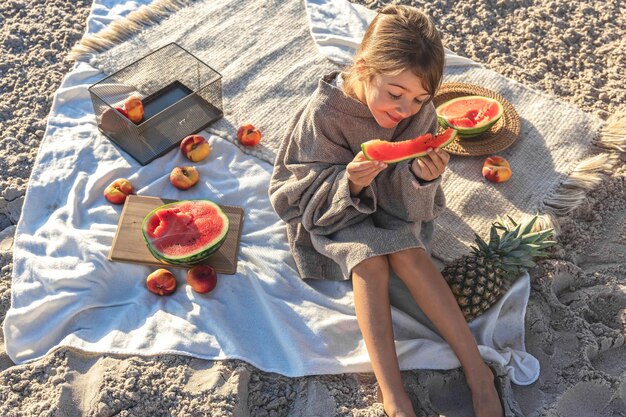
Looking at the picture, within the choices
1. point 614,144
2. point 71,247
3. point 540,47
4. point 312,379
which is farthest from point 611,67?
point 71,247

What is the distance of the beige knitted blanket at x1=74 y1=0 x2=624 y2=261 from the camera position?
3.92 metres

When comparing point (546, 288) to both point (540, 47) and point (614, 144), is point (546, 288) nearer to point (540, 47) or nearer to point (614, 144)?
point (614, 144)

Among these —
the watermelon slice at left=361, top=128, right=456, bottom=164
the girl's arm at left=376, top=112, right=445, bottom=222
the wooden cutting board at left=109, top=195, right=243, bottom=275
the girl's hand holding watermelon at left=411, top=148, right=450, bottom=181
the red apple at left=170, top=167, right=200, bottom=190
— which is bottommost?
the wooden cutting board at left=109, top=195, right=243, bottom=275

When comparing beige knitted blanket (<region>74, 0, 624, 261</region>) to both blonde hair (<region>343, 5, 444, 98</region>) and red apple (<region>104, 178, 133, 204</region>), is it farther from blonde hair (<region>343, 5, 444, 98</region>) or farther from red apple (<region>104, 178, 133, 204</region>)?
blonde hair (<region>343, 5, 444, 98</region>)

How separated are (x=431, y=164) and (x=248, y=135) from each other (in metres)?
1.52

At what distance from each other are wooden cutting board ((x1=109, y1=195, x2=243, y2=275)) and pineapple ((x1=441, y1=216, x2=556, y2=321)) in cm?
118

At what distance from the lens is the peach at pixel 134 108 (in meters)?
4.08

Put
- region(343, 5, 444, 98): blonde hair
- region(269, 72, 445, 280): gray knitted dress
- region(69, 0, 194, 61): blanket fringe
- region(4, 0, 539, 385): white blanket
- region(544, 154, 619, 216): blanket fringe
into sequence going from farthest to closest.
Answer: region(69, 0, 194, 61): blanket fringe < region(544, 154, 619, 216): blanket fringe < region(4, 0, 539, 385): white blanket < region(269, 72, 445, 280): gray knitted dress < region(343, 5, 444, 98): blonde hair

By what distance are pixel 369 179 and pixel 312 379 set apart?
3.31 feet

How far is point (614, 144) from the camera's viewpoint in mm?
4223

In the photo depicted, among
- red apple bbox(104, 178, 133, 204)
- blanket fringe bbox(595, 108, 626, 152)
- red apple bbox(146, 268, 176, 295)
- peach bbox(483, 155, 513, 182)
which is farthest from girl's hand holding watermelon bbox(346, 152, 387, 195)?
blanket fringe bbox(595, 108, 626, 152)

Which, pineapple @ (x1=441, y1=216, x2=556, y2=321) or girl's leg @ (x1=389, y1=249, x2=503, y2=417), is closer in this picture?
girl's leg @ (x1=389, y1=249, x2=503, y2=417)

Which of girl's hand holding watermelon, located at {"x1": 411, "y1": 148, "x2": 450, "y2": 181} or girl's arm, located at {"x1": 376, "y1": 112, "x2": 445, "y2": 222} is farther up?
girl's hand holding watermelon, located at {"x1": 411, "y1": 148, "x2": 450, "y2": 181}

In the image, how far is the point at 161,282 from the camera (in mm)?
3363
